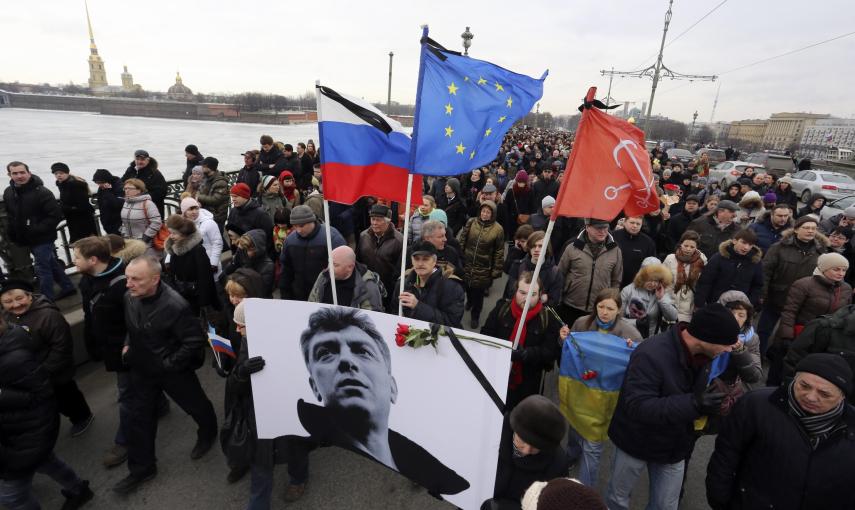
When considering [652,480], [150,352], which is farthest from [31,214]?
[652,480]

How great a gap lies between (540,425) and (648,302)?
7.85 feet

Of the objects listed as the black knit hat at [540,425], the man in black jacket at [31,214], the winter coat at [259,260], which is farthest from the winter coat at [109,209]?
the black knit hat at [540,425]

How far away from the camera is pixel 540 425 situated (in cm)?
190

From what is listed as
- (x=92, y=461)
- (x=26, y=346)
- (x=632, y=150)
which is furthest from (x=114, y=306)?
(x=632, y=150)

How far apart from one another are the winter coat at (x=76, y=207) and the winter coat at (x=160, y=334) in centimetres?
421

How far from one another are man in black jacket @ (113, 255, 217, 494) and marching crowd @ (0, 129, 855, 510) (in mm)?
13

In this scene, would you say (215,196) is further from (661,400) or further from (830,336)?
(830,336)

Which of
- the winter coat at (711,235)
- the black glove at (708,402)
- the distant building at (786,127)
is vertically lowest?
the black glove at (708,402)

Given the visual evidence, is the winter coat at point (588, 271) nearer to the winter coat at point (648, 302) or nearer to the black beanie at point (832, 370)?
the winter coat at point (648, 302)

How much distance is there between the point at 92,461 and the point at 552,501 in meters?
3.91

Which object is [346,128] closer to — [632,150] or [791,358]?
[632,150]

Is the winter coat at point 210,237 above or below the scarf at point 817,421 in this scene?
below

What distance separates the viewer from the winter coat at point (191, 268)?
14.2ft

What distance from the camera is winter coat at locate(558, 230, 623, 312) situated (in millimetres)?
4285
